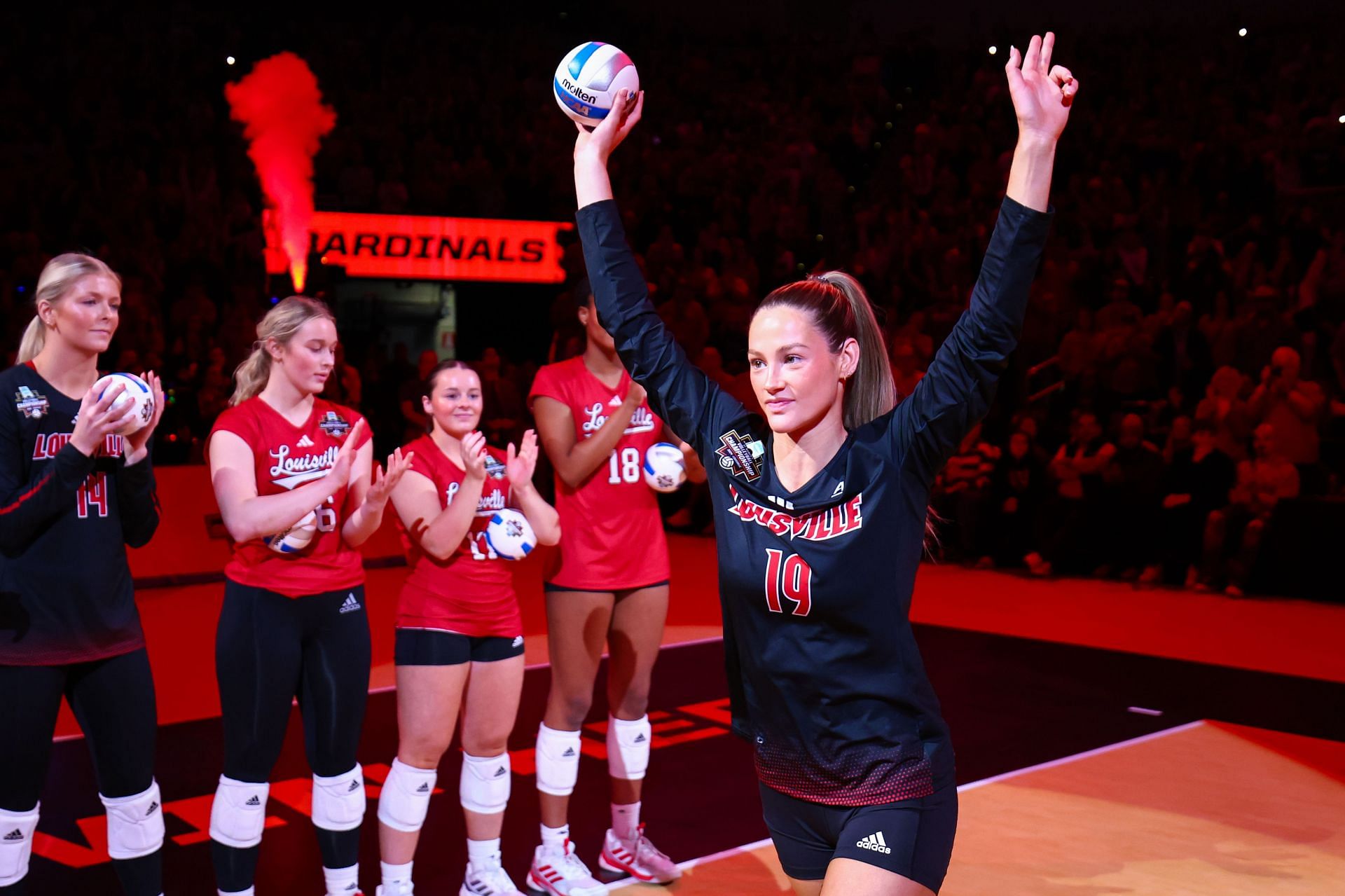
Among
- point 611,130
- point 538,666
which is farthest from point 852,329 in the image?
point 538,666

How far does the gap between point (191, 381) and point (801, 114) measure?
36.6 ft

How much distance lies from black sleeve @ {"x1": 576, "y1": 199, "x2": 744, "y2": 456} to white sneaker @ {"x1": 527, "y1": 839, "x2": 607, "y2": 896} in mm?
2233

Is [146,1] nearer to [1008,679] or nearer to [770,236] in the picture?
[770,236]

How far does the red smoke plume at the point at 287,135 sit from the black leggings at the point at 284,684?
10503 mm

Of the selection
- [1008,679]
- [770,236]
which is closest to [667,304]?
[770,236]

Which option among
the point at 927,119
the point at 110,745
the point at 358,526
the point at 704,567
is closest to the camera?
the point at 110,745

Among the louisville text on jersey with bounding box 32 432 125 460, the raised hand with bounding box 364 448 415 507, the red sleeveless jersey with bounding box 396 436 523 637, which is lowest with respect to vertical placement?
the red sleeveless jersey with bounding box 396 436 523 637

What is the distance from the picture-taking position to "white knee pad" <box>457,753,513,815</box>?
4.25 meters

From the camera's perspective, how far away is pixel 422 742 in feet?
13.6

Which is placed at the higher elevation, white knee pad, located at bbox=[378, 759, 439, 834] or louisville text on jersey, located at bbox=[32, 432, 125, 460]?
louisville text on jersey, located at bbox=[32, 432, 125, 460]

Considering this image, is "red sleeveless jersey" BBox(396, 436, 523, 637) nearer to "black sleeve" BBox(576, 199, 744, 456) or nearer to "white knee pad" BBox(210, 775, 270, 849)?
"white knee pad" BBox(210, 775, 270, 849)

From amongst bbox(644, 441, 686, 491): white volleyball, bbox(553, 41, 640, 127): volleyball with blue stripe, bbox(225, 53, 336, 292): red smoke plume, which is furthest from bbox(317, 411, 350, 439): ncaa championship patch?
bbox(225, 53, 336, 292): red smoke plume

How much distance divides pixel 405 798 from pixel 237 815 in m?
0.54

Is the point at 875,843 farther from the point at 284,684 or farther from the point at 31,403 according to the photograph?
the point at 31,403
